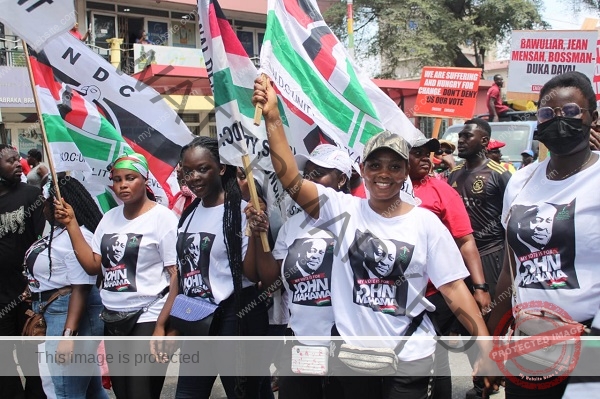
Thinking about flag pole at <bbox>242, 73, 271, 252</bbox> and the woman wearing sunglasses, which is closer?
the woman wearing sunglasses

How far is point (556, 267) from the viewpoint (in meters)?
2.75

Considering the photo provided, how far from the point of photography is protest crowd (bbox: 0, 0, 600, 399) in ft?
9.32

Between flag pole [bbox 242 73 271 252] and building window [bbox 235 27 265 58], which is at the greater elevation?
building window [bbox 235 27 265 58]

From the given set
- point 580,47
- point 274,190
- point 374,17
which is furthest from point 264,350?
point 374,17

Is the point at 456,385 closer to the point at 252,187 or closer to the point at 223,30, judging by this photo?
the point at 252,187

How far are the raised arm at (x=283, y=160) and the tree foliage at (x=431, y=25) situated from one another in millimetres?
21929

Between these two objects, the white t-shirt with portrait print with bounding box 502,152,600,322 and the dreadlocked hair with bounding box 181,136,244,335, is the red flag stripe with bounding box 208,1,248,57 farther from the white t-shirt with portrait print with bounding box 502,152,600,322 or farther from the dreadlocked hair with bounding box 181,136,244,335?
the white t-shirt with portrait print with bounding box 502,152,600,322

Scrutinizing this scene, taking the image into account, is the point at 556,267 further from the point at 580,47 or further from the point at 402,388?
the point at 580,47

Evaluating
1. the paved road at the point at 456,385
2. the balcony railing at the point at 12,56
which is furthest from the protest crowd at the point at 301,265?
the balcony railing at the point at 12,56

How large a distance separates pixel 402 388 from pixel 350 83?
210 centimetres

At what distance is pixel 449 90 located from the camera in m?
9.62

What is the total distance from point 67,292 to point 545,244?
9.88ft

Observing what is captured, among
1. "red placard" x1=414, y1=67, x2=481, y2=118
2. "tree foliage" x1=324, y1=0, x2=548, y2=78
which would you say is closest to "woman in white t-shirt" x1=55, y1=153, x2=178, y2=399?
"red placard" x1=414, y1=67, x2=481, y2=118

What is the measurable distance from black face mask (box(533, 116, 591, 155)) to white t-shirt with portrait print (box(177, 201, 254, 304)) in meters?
1.71
